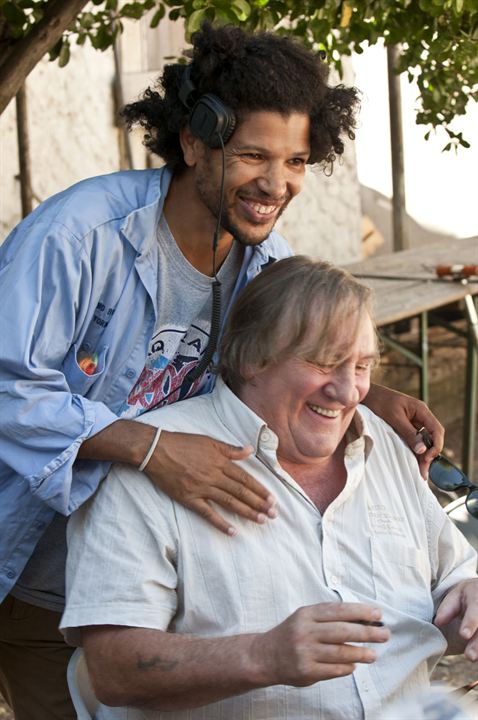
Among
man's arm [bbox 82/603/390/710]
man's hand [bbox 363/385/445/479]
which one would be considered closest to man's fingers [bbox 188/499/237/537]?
man's arm [bbox 82/603/390/710]

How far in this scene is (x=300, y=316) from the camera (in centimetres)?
229

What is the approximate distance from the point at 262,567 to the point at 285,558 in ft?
0.19

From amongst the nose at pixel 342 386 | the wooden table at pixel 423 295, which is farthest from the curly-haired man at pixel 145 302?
the wooden table at pixel 423 295

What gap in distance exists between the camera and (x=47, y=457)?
221 cm

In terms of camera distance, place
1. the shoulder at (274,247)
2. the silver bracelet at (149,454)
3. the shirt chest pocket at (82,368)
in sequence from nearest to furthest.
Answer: the silver bracelet at (149,454)
the shirt chest pocket at (82,368)
the shoulder at (274,247)

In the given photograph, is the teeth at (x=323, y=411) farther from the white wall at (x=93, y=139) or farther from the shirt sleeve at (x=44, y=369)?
the white wall at (x=93, y=139)

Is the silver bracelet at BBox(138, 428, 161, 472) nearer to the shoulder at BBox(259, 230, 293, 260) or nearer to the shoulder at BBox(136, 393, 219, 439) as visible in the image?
the shoulder at BBox(136, 393, 219, 439)

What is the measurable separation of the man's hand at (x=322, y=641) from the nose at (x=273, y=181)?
0.91 meters

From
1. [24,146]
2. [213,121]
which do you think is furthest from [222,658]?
[24,146]

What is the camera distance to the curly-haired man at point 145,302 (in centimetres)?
218

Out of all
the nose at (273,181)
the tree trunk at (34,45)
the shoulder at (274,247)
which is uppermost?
the tree trunk at (34,45)

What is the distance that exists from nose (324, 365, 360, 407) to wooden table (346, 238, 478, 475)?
2.77 metres

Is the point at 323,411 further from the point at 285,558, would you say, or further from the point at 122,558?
the point at 122,558

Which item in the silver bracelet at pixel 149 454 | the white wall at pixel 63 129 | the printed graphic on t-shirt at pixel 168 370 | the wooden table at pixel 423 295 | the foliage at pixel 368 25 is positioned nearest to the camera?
the silver bracelet at pixel 149 454
